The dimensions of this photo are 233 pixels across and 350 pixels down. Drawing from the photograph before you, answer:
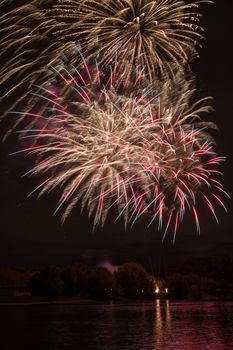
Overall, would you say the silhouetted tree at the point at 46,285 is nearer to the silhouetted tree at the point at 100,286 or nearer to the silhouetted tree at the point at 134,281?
the silhouetted tree at the point at 100,286

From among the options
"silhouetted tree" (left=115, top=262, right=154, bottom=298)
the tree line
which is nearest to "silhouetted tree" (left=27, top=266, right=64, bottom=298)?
the tree line

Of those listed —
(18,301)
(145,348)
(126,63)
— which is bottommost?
(145,348)

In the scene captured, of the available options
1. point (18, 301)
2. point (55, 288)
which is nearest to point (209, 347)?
point (18, 301)

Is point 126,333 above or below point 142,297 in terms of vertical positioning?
below

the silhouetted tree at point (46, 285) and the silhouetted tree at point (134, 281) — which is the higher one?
the silhouetted tree at point (134, 281)

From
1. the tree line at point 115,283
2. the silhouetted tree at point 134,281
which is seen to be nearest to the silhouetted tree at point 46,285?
the tree line at point 115,283

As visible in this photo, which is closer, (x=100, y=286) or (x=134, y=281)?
(x=100, y=286)

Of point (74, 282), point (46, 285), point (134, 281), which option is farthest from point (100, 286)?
point (134, 281)

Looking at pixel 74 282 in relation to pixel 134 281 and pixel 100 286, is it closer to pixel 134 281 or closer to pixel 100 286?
pixel 100 286

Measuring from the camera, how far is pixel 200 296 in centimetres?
16338

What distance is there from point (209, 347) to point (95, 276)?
106842 mm

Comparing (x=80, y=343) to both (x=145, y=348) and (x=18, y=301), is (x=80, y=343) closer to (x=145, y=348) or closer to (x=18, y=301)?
(x=145, y=348)

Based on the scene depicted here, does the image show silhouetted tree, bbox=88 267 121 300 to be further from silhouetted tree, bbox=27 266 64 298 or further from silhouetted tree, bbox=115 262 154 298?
silhouetted tree, bbox=115 262 154 298

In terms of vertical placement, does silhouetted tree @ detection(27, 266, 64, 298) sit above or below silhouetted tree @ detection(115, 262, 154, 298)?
below
